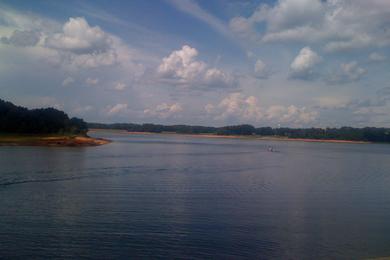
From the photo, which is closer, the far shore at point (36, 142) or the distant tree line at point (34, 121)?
the far shore at point (36, 142)

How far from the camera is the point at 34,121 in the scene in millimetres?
79188

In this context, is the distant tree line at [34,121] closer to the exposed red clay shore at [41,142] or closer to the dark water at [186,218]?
the exposed red clay shore at [41,142]

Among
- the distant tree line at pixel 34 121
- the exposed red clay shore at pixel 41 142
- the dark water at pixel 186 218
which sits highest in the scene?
the distant tree line at pixel 34 121

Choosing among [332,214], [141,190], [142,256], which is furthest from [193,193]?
[142,256]

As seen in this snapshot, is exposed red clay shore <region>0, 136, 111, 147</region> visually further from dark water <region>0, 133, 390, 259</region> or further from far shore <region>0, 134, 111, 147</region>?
dark water <region>0, 133, 390, 259</region>

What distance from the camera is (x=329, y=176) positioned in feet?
103

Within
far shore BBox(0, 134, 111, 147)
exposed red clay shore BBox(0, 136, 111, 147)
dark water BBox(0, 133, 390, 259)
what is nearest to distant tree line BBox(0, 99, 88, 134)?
far shore BBox(0, 134, 111, 147)

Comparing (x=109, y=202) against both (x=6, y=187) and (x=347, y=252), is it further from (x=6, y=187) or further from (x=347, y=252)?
(x=347, y=252)

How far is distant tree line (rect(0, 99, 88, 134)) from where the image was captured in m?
75.6

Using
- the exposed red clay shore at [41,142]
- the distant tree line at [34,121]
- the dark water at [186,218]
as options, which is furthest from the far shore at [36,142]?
the dark water at [186,218]

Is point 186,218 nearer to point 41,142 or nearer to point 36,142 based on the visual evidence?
point 41,142

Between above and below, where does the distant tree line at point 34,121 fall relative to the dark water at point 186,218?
above

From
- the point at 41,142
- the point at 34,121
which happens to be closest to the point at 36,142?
the point at 41,142

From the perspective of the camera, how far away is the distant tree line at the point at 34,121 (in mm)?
75625
